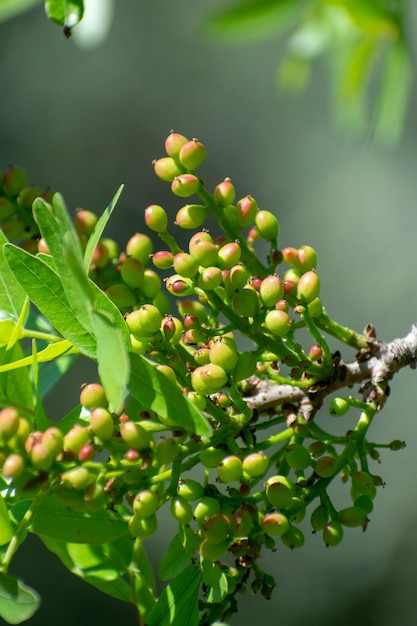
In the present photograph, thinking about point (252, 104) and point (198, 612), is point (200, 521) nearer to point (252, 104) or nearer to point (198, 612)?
point (198, 612)

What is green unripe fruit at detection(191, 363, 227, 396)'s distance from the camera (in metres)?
0.68

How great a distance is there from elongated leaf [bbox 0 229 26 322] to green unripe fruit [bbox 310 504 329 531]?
1.09ft

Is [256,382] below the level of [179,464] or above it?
above

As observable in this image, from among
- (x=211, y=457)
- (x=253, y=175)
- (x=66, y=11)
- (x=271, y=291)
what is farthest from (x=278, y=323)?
(x=253, y=175)

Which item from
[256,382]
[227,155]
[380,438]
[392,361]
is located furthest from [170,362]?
[227,155]

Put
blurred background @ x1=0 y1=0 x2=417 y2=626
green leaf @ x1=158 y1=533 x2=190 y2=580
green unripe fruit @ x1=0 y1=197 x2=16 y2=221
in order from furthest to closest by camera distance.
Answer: blurred background @ x1=0 y1=0 x2=417 y2=626 → green unripe fruit @ x1=0 y1=197 x2=16 y2=221 → green leaf @ x1=158 y1=533 x2=190 y2=580

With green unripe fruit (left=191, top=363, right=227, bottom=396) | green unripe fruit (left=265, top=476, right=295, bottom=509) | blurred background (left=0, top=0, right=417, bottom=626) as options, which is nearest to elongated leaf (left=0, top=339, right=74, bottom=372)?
green unripe fruit (left=191, top=363, right=227, bottom=396)

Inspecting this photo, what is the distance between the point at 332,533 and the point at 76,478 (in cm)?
28

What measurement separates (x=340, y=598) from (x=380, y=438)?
2.08 ft

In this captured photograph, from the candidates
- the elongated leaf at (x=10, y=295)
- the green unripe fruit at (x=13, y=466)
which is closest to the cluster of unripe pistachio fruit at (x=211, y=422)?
the green unripe fruit at (x=13, y=466)

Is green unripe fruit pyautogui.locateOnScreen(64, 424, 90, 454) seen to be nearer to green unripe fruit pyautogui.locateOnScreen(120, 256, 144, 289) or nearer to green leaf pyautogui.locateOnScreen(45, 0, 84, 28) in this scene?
green unripe fruit pyautogui.locateOnScreen(120, 256, 144, 289)

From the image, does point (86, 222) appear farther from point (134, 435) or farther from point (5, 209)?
point (134, 435)

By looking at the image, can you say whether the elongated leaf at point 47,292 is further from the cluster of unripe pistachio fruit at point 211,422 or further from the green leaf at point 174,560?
the green leaf at point 174,560

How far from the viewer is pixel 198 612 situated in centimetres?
77
